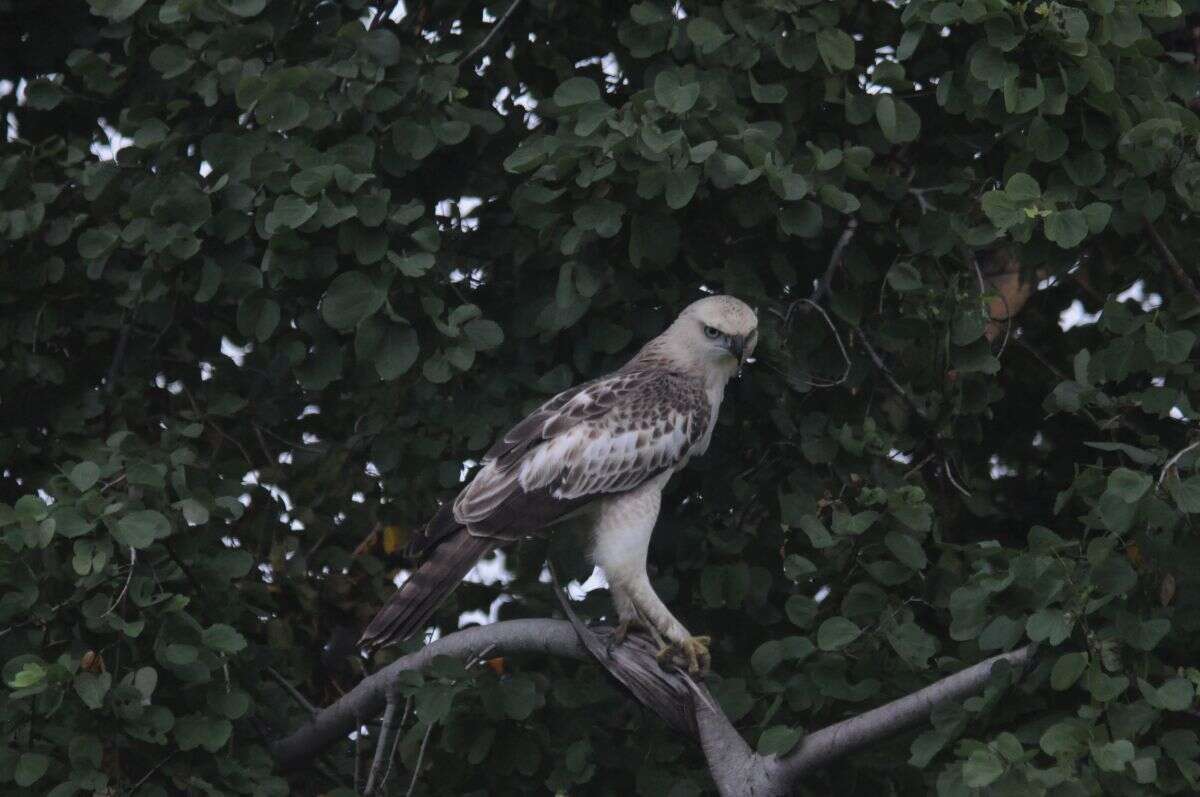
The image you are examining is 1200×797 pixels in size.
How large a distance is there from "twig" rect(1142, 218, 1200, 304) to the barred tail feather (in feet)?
6.70

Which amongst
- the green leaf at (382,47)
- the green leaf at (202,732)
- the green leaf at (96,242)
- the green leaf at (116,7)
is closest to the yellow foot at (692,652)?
the green leaf at (202,732)

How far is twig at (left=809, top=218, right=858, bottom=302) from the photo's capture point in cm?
556

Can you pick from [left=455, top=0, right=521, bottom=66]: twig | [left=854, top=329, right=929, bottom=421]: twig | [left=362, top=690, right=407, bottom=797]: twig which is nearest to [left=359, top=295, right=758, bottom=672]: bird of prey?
[left=362, top=690, right=407, bottom=797]: twig

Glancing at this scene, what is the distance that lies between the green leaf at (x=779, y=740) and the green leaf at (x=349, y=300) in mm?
1645

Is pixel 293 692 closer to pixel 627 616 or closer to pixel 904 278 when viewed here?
pixel 627 616

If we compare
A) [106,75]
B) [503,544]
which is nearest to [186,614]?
[503,544]

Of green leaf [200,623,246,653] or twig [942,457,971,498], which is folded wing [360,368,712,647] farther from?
twig [942,457,971,498]

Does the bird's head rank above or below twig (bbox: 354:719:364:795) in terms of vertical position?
above

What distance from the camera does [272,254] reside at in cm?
531

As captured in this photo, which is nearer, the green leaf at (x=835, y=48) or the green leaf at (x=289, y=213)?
the green leaf at (x=289, y=213)

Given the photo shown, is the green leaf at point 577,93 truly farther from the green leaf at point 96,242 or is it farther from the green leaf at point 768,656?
the green leaf at point 768,656

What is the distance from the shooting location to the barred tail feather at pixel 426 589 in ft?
16.6

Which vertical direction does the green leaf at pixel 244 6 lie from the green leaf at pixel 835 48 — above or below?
above

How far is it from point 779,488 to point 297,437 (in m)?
1.99
